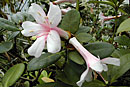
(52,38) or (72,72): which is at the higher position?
(52,38)

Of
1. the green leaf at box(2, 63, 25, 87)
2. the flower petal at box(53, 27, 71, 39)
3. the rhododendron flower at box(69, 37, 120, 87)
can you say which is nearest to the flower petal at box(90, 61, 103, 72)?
the rhododendron flower at box(69, 37, 120, 87)

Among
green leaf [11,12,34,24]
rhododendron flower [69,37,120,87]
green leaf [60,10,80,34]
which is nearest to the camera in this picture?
rhododendron flower [69,37,120,87]

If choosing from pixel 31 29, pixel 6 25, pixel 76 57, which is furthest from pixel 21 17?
pixel 76 57

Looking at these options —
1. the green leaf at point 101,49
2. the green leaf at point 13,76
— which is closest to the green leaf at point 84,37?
the green leaf at point 101,49

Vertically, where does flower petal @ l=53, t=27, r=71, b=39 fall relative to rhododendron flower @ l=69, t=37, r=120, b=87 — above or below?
above

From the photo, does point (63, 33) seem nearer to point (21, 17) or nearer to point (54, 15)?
point (54, 15)

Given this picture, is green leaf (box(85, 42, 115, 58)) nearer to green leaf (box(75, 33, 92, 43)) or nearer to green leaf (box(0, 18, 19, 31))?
green leaf (box(75, 33, 92, 43))

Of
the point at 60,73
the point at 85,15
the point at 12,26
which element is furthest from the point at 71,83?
the point at 85,15
